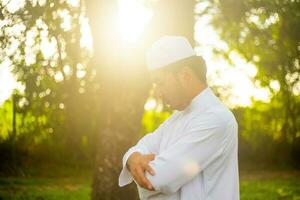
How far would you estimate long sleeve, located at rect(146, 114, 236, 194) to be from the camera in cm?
286

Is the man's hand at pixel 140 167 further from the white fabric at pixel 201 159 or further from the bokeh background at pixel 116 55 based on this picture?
the bokeh background at pixel 116 55

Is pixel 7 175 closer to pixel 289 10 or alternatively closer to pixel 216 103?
pixel 289 10

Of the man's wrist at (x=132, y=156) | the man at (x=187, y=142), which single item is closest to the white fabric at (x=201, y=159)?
the man at (x=187, y=142)

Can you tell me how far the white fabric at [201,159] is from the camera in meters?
2.86

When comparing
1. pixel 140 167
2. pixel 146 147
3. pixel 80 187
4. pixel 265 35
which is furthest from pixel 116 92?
pixel 80 187

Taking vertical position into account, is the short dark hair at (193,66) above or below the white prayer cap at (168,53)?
below

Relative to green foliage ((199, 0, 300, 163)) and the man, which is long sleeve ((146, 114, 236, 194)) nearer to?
the man

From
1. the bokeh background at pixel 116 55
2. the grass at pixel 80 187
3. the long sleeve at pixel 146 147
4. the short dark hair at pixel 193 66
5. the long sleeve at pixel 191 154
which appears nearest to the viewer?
the long sleeve at pixel 191 154

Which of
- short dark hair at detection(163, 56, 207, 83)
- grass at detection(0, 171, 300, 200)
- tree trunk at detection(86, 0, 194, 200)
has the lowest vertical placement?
grass at detection(0, 171, 300, 200)

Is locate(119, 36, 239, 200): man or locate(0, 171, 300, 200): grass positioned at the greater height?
locate(119, 36, 239, 200): man

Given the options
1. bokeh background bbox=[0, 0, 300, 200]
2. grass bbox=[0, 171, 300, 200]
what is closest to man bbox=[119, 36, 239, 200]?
bokeh background bbox=[0, 0, 300, 200]

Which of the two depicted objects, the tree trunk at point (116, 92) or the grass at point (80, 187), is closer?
the tree trunk at point (116, 92)

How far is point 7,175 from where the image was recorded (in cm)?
1598

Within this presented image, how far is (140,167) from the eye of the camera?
3010 millimetres
